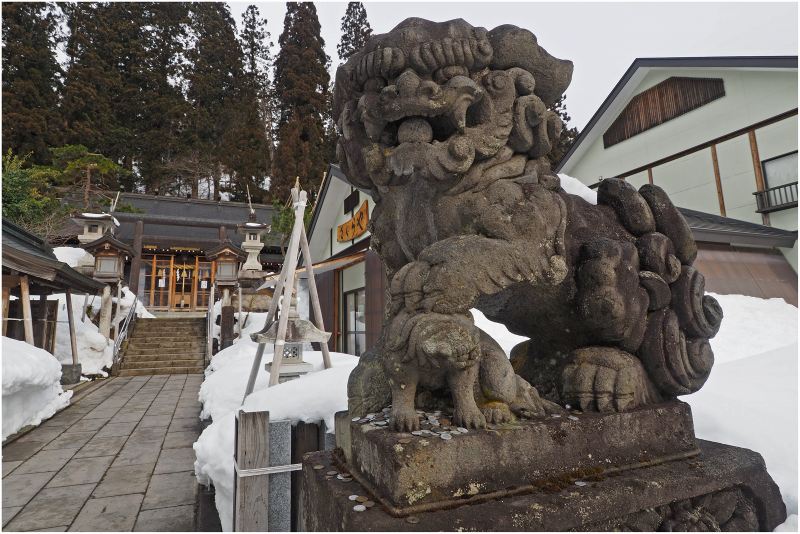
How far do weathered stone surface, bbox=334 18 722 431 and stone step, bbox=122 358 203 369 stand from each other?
11.8m

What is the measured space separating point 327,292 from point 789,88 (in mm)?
10495

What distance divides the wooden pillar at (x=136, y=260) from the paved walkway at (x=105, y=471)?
36.3ft

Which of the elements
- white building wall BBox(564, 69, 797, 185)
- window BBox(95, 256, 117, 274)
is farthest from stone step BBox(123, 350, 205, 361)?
white building wall BBox(564, 69, 797, 185)

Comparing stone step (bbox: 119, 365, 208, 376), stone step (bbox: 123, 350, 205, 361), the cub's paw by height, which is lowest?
stone step (bbox: 119, 365, 208, 376)

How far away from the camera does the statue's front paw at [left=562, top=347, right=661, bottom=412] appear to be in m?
1.58

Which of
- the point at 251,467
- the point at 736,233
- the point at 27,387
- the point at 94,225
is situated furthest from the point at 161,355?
the point at 736,233

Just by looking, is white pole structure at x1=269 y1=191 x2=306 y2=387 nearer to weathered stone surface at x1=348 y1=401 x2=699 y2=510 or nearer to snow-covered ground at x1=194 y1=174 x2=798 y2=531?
snow-covered ground at x1=194 y1=174 x2=798 y2=531

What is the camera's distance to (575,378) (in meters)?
1.64

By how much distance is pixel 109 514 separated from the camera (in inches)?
131

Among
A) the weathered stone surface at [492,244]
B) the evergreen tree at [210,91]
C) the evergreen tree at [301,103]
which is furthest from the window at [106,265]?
the weathered stone surface at [492,244]

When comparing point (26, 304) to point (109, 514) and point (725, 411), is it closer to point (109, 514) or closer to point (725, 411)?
point (109, 514)

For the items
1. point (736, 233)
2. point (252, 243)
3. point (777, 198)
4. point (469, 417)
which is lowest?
point (469, 417)

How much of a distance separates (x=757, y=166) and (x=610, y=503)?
11.1m

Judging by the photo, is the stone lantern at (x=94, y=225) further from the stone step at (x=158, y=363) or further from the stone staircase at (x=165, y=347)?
the stone step at (x=158, y=363)
